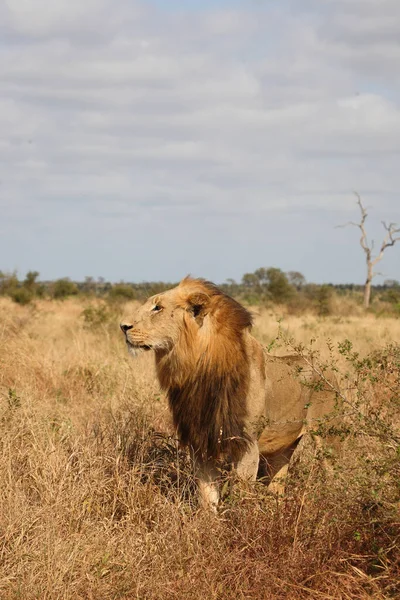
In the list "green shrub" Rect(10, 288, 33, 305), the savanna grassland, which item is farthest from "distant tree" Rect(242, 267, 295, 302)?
the savanna grassland

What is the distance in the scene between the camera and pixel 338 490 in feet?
16.1

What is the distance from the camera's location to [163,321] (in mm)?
5773

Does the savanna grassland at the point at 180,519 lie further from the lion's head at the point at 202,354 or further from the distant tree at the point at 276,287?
the distant tree at the point at 276,287

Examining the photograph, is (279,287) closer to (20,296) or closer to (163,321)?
(20,296)

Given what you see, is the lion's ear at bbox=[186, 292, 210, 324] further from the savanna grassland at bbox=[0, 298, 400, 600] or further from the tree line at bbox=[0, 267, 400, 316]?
the tree line at bbox=[0, 267, 400, 316]

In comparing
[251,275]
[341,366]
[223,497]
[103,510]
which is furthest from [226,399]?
[251,275]

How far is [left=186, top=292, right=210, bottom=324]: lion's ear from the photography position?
5754 mm

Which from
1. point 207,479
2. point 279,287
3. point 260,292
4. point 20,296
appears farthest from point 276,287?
point 207,479

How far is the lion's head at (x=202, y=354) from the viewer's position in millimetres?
5738

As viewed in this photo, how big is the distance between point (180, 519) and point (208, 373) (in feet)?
3.19

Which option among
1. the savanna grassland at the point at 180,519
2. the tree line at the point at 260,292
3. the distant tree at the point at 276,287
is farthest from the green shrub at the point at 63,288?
the savanna grassland at the point at 180,519

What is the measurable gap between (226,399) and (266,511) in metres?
0.86

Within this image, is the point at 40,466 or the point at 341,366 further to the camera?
the point at 341,366

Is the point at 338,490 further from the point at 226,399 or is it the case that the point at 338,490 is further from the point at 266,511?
the point at 226,399
